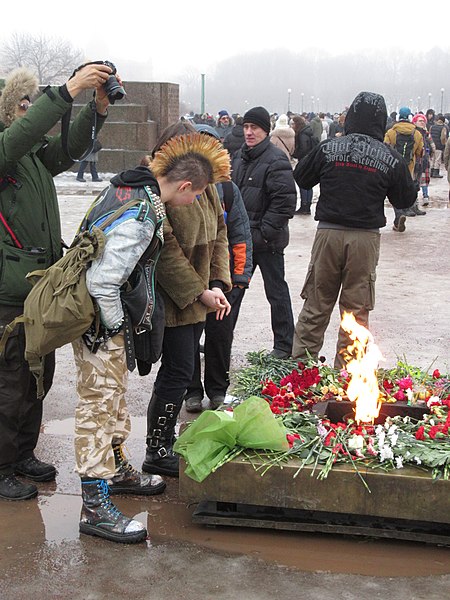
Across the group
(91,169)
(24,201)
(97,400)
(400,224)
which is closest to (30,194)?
(24,201)

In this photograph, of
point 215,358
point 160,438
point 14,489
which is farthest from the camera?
point 215,358

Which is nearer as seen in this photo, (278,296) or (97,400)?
(97,400)

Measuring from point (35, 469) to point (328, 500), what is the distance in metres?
1.70

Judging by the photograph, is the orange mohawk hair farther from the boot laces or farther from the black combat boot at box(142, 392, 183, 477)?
the boot laces

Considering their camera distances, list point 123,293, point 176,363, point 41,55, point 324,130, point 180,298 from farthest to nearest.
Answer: point 41,55
point 324,130
point 176,363
point 180,298
point 123,293

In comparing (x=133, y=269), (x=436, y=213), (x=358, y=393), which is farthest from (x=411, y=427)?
(x=436, y=213)

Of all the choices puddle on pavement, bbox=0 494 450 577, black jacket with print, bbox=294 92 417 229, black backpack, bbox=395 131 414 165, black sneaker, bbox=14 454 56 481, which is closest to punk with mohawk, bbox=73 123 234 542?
puddle on pavement, bbox=0 494 450 577

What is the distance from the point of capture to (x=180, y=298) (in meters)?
4.52

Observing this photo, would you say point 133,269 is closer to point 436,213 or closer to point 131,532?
point 131,532

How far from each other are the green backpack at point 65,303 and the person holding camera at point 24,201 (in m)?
0.46

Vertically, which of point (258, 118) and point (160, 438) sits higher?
point (258, 118)

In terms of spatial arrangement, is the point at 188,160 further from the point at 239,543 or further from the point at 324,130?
the point at 324,130

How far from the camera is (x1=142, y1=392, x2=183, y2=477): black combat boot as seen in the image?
4.71m

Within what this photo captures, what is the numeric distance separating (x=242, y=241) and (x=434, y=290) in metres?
4.52
